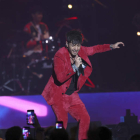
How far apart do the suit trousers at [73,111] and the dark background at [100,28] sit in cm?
324

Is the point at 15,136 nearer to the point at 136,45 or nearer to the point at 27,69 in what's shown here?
the point at 27,69

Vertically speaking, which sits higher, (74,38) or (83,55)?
(74,38)

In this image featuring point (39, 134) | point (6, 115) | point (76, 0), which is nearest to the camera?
point (39, 134)

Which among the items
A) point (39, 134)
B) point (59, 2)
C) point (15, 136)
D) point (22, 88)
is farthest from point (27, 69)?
point (15, 136)

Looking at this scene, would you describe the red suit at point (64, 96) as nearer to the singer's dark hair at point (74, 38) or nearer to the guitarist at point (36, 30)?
the singer's dark hair at point (74, 38)

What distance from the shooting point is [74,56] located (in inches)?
168

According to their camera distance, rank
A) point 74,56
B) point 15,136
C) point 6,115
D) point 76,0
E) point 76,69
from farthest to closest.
A: point 76,0 < point 6,115 < point 74,56 < point 76,69 < point 15,136

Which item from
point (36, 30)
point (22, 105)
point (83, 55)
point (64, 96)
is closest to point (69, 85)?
point (64, 96)

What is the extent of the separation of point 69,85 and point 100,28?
353 cm

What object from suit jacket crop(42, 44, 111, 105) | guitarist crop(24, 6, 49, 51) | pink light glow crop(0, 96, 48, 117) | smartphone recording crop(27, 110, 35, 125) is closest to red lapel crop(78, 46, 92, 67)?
suit jacket crop(42, 44, 111, 105)

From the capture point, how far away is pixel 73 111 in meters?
4.14

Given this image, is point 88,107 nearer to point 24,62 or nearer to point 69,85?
point 24,62

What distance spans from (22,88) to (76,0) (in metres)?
2.41

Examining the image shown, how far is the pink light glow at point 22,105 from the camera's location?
6.97 metres
